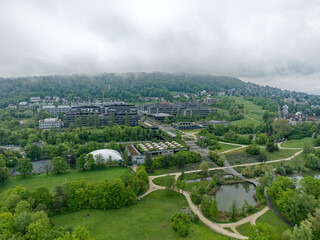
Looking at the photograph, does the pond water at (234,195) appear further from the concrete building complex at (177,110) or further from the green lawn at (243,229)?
the concrete building complex at (177,110)

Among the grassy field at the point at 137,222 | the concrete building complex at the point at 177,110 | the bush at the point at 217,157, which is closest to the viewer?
the grassy field at the point at 137,222

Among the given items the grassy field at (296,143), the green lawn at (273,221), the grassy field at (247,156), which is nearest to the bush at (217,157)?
the grassy field at (247,156)

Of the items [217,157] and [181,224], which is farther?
[217,157]

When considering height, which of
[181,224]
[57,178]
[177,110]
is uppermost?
[177,110]

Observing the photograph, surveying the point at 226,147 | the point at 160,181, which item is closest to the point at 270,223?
the point at 160,181

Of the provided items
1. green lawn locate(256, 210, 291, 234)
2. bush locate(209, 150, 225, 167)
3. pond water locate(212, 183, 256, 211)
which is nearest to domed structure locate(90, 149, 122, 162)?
bush locate(209, 150, 225, 167)

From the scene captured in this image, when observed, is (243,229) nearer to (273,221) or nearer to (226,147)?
(273,221)

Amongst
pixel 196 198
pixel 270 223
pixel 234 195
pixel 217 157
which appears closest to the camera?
pixel 270 223

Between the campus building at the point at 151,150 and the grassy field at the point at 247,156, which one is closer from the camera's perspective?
the campus building at the point at 151,150
